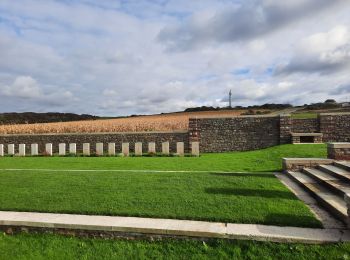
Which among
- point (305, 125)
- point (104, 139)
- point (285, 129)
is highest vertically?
point (305, 125)

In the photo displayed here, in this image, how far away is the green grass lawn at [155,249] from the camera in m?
4.80

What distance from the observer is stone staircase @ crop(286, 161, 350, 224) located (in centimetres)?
618

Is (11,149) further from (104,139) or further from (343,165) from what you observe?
(343,165)

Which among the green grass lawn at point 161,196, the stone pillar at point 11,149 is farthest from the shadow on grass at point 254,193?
the stone pillar at point 11,149

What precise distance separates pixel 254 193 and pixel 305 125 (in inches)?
511

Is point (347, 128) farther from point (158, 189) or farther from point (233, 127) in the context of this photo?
point (158, 189)

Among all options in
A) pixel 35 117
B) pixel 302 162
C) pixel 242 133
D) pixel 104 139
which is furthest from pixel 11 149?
pixel 35 117

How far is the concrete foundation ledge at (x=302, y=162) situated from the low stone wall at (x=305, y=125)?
9.39 m

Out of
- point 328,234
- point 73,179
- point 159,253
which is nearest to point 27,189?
point 73,179

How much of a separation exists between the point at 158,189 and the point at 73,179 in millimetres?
2688

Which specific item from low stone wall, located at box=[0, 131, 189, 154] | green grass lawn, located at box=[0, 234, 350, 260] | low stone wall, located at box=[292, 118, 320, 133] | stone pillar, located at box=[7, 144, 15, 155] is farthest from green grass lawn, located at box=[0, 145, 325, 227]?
stone pillar, located at box=[7, 144, 15, 155]

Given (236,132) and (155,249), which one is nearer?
(155,249)

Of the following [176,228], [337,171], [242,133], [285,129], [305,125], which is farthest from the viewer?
[242,133]

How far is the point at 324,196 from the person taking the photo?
22.6 ft
